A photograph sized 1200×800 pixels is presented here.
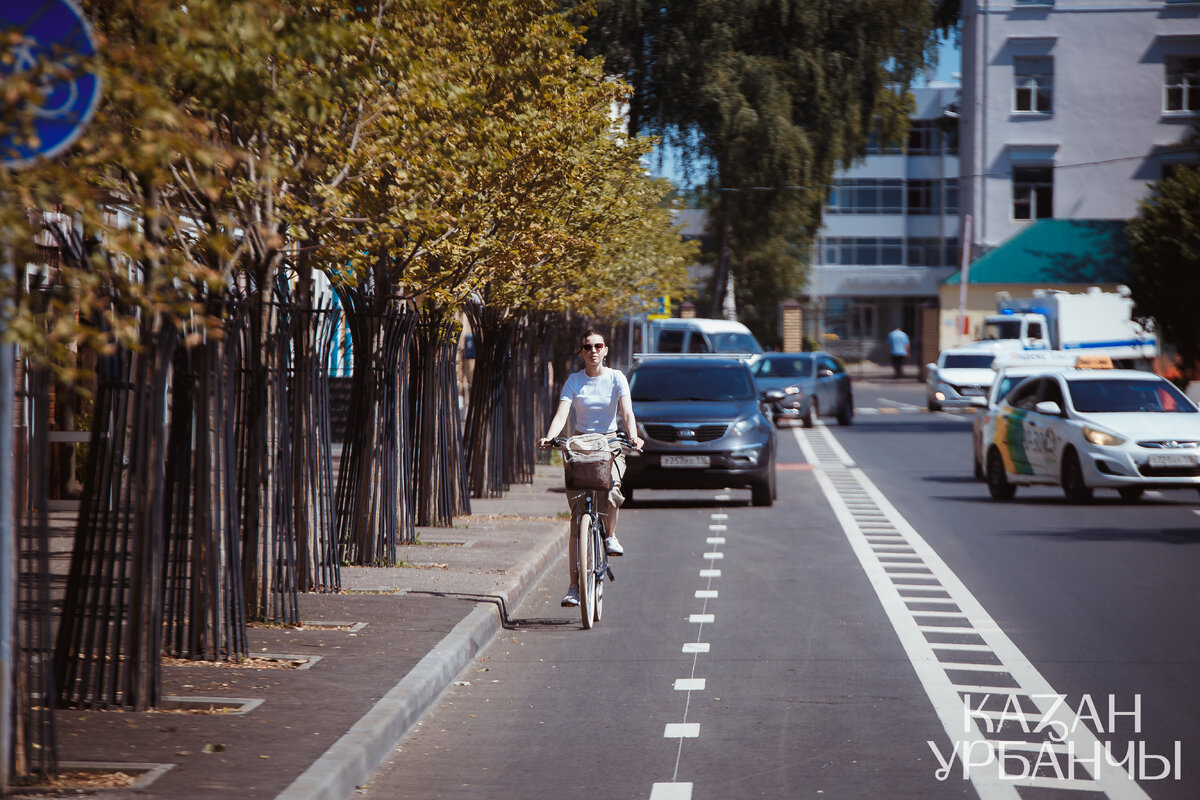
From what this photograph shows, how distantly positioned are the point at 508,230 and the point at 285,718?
795 cm

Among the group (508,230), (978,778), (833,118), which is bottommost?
(978,778)

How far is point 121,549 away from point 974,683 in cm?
416

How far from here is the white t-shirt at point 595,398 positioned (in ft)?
38.2

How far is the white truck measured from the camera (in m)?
48.2

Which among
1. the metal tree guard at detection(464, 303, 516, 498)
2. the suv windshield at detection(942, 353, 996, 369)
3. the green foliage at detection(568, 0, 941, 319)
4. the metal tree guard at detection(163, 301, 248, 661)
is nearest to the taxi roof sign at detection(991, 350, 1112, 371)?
the suv windshield at detection(942, 353, 996, 369)

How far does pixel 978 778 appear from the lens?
22.0ft

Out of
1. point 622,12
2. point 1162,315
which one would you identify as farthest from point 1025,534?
point 622,12

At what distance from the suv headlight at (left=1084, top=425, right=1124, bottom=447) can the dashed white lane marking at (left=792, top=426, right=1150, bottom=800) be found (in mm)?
4452

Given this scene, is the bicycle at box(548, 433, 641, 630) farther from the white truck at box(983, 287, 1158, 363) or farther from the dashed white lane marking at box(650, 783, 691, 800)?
the white truck at box(983, 287, 1158, 363)

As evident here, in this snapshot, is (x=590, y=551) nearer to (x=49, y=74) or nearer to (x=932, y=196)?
(x=49, y=74)

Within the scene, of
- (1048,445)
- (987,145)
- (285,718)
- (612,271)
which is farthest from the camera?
(987,145)

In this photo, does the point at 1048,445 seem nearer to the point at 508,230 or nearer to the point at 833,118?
the point at 508,230

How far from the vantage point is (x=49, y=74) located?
191 inches

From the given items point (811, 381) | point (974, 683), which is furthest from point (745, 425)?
point (811, 381)
